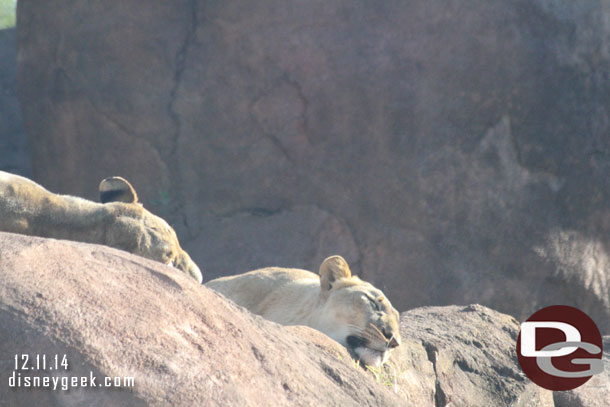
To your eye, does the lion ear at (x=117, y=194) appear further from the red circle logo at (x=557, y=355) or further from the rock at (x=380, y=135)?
A: the rock at (x=380, y=135)

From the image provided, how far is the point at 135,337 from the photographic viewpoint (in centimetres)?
263

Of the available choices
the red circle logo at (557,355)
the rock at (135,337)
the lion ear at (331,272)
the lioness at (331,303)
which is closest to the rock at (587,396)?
the red circle logo at (557,355)

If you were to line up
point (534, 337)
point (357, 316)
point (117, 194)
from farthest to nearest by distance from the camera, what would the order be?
point (534, 337)
point (357, 316)
point (117, 194)

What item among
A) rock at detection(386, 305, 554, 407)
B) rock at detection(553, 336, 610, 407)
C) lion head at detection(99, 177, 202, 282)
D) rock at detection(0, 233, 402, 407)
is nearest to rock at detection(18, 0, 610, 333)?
rock at detection(386, 305, 554, 407)

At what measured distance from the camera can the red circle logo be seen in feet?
18.9

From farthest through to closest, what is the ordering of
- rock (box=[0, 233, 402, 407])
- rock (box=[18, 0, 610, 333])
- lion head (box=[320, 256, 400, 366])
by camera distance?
rock (box=[18, 0, 610, 333]) → lion head (box=[320, 256, 400, 366]) → rock (box=[0, 233, 402, 407])

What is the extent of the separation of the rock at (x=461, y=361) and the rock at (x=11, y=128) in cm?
674

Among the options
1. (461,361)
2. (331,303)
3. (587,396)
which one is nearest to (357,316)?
(331,303)

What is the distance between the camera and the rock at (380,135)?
818cm

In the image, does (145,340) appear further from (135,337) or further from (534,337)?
(534,337)

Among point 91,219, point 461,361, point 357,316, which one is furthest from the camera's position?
point 461,361

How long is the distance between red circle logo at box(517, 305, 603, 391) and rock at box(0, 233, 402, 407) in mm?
2839

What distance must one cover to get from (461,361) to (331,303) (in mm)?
998

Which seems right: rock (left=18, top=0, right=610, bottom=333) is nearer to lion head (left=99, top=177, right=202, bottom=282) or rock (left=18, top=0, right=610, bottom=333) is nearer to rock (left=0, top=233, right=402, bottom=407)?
lion head (left=99, top=177, right=202, bottom=282)
